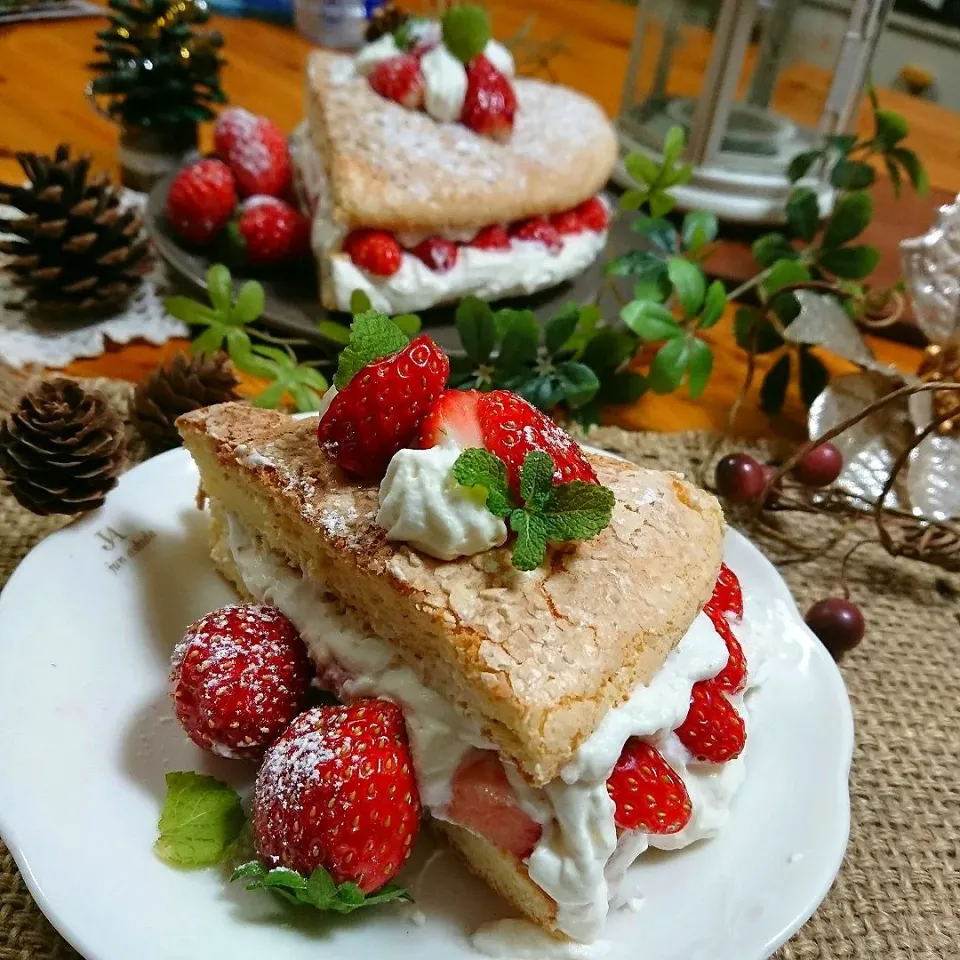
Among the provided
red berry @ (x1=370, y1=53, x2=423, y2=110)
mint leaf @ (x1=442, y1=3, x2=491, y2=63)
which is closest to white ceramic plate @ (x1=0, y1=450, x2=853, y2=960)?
red berry @ (x1=370, y1=53, x2=423, y2=110)

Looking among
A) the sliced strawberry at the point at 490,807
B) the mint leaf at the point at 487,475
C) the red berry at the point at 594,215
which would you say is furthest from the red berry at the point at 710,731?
the red berry at the point at 594,215

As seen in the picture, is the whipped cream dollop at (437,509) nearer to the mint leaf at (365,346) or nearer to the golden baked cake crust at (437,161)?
the mint leaf at (365,346)

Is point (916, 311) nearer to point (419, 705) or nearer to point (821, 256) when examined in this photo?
point (821, 256)

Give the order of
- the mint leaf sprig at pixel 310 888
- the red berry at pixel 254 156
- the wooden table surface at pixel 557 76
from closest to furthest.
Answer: the mint leaf sprig at pixel 310 888 < the wooden table surface at pixel 557 76 < the red berry at pixel 254 156

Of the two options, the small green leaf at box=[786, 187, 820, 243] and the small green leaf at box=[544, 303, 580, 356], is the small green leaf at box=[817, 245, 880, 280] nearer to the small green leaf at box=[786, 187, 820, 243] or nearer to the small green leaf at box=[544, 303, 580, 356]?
the small green leaf at box=[786, 187, 820, 243]

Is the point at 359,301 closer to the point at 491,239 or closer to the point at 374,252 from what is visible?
the point at 374,252
